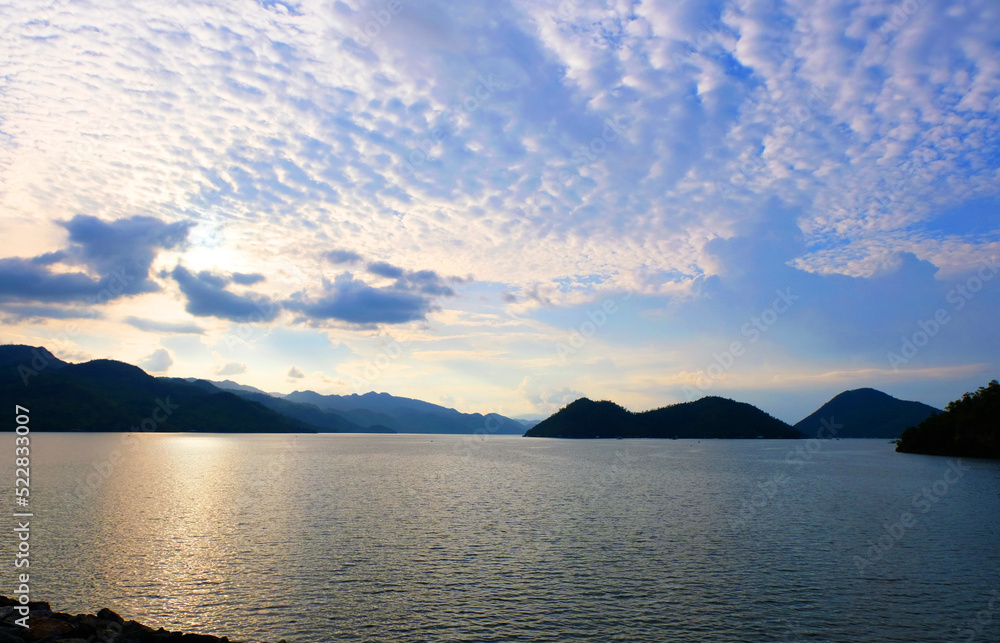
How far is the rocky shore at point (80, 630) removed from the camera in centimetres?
2800

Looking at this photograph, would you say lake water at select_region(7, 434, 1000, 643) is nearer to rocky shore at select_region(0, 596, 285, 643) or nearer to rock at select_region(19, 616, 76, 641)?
rocky shore at select_region(0, 596, 285, 643)

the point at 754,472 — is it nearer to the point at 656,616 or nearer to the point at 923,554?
the point at 923,554

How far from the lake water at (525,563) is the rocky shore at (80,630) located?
11.0ft

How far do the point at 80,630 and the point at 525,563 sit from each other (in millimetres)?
31925

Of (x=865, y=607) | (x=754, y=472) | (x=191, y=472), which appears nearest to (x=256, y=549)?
(x=865, y=607)

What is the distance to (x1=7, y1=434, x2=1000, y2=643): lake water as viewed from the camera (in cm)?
3447

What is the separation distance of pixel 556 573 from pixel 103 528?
53.2 meters

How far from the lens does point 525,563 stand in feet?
157

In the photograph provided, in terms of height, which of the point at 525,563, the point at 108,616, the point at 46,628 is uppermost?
the point at 46,628

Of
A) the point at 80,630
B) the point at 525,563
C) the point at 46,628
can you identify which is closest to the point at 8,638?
the point at 46,628

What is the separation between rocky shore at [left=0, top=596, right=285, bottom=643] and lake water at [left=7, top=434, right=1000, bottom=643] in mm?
3338

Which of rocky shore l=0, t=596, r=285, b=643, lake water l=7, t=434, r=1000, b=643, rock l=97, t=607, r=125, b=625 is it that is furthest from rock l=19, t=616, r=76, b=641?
lake water l=7, t=434, r=1000, b=643

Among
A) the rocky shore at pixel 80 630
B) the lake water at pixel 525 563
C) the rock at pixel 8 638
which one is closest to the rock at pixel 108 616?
the rocky shore at pixel 80 630

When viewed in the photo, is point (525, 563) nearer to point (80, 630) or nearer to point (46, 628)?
point (80, 630)
